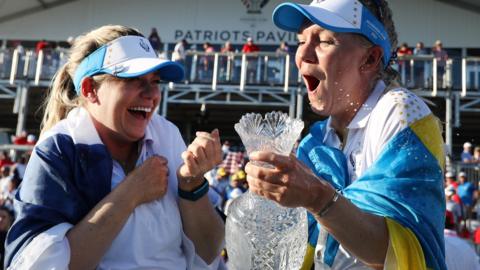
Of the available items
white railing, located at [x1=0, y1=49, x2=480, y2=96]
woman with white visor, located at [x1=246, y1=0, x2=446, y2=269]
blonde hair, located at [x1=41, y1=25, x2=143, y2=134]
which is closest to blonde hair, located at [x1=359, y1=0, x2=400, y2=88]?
woman with white visor, located at [x1=246, y1=0, x2=446, y2=269]

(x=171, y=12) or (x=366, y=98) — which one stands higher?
(x=171, y=12)

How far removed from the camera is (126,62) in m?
2.13

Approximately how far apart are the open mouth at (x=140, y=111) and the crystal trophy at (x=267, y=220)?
2.53ft

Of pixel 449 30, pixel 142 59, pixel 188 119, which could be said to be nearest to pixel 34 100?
pixel 188 119

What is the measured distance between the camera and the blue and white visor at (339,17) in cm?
164

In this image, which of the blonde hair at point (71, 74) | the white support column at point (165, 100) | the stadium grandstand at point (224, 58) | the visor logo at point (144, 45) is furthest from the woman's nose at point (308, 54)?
the white support column at point (165, 100)

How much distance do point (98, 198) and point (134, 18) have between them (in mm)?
21623

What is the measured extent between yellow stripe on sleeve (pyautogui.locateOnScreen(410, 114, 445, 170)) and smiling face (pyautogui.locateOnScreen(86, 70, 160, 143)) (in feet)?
3.22

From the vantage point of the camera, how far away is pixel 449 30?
21406mm

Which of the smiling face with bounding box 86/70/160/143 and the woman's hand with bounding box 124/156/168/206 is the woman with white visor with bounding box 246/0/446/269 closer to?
the woman's hand with bounding box 124/156/168/206

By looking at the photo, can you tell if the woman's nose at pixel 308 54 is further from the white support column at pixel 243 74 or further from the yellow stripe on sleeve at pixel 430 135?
the white support column at pixel 243 74

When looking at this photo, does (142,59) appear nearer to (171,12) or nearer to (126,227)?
(126,227)

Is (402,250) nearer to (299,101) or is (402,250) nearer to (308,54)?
(308,54)

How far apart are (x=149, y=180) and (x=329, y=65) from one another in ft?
2.44
